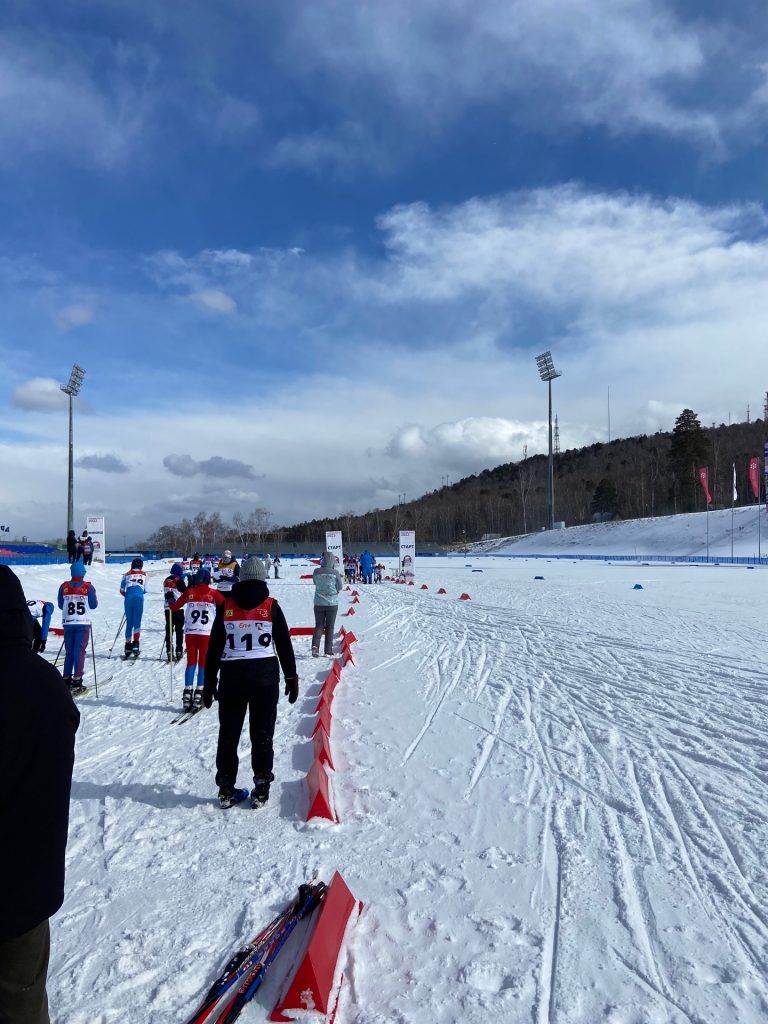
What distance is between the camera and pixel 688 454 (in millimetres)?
80312

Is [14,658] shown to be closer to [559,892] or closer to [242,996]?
[242,996]

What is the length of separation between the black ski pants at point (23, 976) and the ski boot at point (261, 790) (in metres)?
2.66

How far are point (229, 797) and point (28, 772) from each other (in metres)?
3.04

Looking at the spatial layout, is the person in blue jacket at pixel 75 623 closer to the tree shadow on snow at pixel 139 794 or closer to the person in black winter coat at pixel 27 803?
the tree shadow on snow at pixel 139 794

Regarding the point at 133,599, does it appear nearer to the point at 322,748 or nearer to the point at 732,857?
the point at 322,748

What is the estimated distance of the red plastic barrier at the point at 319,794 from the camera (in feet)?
14.5

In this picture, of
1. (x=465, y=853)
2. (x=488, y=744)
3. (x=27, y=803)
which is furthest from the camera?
(x=488, y=744)

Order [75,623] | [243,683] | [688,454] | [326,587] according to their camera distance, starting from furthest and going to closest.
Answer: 1. [688,454]
2. [326,587]
3. [75,623]
4. [243,683]

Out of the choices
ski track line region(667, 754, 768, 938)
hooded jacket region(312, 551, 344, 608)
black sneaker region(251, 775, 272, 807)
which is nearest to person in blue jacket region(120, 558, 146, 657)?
hooded jacket region(312, 551, 344, 608)

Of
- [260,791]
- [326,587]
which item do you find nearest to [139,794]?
[260,791]

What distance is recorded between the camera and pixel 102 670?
10.1 meters

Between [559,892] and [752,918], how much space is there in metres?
0.94

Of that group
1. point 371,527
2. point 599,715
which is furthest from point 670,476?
point 599,715

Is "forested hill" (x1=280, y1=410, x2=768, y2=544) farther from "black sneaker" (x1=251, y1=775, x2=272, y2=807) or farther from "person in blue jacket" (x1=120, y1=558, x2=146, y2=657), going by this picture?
"black sneaker" (x1=251, y1=775, x2=272, y2=807)
